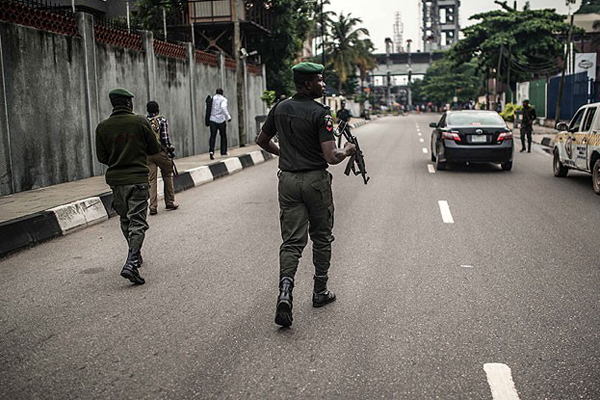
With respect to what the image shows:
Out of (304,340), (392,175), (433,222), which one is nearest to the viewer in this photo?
(304,340)

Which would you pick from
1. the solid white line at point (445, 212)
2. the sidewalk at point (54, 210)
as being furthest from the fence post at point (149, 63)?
the solid white line at point (445, 212)

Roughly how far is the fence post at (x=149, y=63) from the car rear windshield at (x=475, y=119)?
24.9 ft

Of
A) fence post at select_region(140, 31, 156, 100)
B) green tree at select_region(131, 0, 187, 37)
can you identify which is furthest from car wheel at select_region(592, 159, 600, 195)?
green tree at select_region(131, 0, 187, 37)

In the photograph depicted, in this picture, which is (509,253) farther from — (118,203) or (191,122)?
(191,122)

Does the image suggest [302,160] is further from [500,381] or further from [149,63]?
[149,63]

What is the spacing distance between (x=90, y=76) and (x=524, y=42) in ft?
165

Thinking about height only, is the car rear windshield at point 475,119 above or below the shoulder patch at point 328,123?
below

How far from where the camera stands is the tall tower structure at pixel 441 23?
479ft

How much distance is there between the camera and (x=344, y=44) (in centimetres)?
6819

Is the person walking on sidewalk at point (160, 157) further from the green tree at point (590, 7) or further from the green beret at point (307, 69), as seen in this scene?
the green tree at point (590, 7)

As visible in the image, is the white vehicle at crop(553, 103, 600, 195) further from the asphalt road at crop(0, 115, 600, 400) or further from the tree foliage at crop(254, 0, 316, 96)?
the tree foliage at crop(254, 0, 316, 96)

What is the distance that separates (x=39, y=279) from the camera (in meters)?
6.51

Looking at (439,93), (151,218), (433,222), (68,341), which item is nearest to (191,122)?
(151,218)

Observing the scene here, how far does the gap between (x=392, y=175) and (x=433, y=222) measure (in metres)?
6.26
